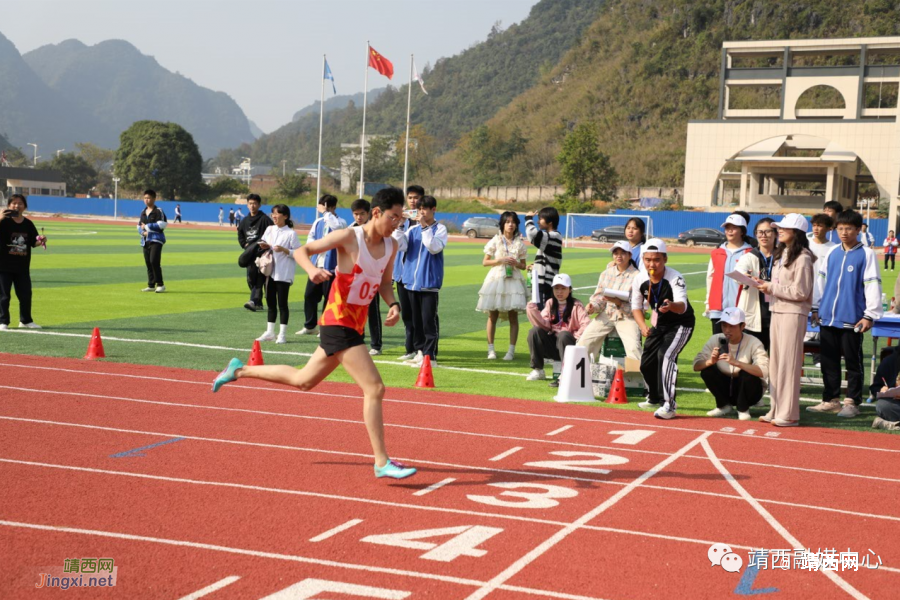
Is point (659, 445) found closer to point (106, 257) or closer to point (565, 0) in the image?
point (106, 257)

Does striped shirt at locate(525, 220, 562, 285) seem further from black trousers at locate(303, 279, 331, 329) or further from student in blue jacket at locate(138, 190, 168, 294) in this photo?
student in blue jacket at locate(138, 190, 168, 294)

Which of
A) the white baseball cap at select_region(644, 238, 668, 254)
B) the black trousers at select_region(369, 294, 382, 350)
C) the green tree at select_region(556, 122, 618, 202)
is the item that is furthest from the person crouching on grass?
the green tree at select_region(556, 122, 618, 202)

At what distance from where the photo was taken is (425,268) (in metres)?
11.8

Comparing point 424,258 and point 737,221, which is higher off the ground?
point 737,221

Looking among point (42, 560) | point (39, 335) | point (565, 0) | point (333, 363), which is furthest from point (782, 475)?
point (565, 0)

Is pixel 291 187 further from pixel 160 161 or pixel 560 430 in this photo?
pixel 560 430

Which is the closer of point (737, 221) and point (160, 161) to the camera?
point (737, 221)

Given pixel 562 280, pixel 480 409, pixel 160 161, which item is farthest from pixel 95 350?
pixel 160 161

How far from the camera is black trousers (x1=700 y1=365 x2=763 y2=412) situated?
9125 millimetres

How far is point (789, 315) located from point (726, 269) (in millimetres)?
1335

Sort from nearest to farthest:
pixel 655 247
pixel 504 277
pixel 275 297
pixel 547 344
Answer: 1. pixel 655 247
2. pixel 547 344
3. pixel 504 277
4. pixel 275 297

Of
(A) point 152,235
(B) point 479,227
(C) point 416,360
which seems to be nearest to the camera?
(C) point 416,360

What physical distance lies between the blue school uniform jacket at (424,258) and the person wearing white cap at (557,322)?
1440 mm

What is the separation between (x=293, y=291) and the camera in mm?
22406
